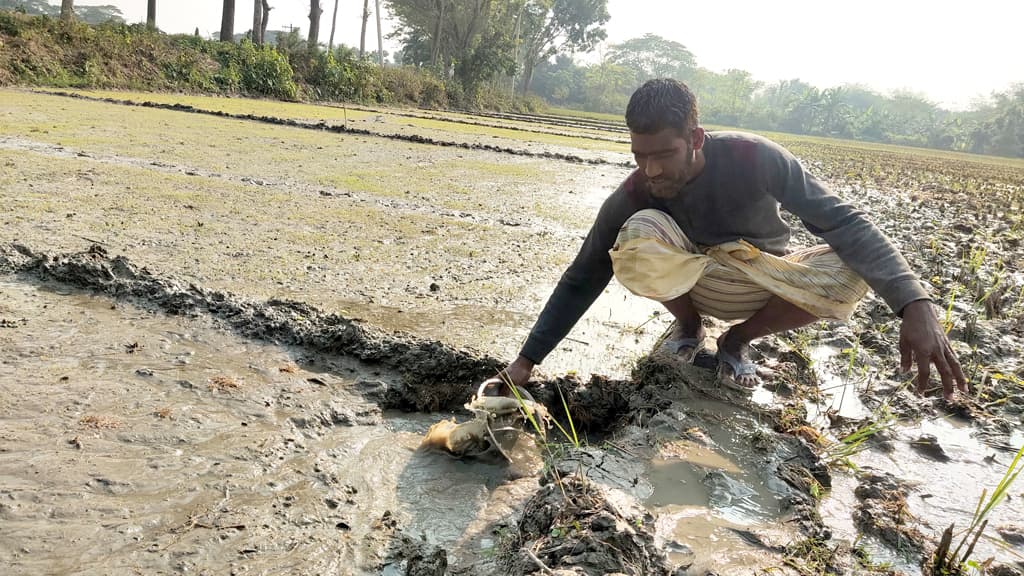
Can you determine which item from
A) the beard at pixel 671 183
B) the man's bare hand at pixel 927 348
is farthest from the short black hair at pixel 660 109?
the man's bare hand at pixel 927 348

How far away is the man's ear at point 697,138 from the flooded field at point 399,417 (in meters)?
0.81

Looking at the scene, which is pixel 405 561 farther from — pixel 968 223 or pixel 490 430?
pixel 968 223

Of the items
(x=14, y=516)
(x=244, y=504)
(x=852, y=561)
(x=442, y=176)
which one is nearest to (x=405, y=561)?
(x=244, y=504)

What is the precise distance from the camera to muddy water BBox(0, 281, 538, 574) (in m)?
1.33

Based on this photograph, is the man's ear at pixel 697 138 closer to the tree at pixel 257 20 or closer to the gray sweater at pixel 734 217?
the gray sweater at pixel 734 217

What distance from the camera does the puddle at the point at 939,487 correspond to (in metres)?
1.55

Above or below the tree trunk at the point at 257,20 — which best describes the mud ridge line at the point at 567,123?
below

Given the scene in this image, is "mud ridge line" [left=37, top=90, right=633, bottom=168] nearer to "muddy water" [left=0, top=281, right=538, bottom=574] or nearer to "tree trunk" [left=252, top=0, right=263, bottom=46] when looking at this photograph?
"muddy water" [left=0, top=281, right=538, bottom=574]

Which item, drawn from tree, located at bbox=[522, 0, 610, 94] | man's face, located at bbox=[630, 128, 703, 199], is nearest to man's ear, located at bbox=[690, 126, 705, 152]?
man's face, located at bbox=[630, 128, 703, 199]

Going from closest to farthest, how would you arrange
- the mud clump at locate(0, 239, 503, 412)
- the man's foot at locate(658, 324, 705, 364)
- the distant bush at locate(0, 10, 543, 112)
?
1. the mud clump at locate(0, 239, 503, 412)
2. the man's foot at locate(658, 324, 705, 364)
3. the distant bush at locate(0, 10, 543, 112)

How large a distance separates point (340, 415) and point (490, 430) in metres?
0.50

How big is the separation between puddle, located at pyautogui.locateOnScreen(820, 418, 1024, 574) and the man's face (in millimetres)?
973

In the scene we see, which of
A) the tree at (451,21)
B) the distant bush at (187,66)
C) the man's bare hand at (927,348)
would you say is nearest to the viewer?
the man's bare hand at (927,348)

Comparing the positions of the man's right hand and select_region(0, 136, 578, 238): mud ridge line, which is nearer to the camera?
the man's right hand
